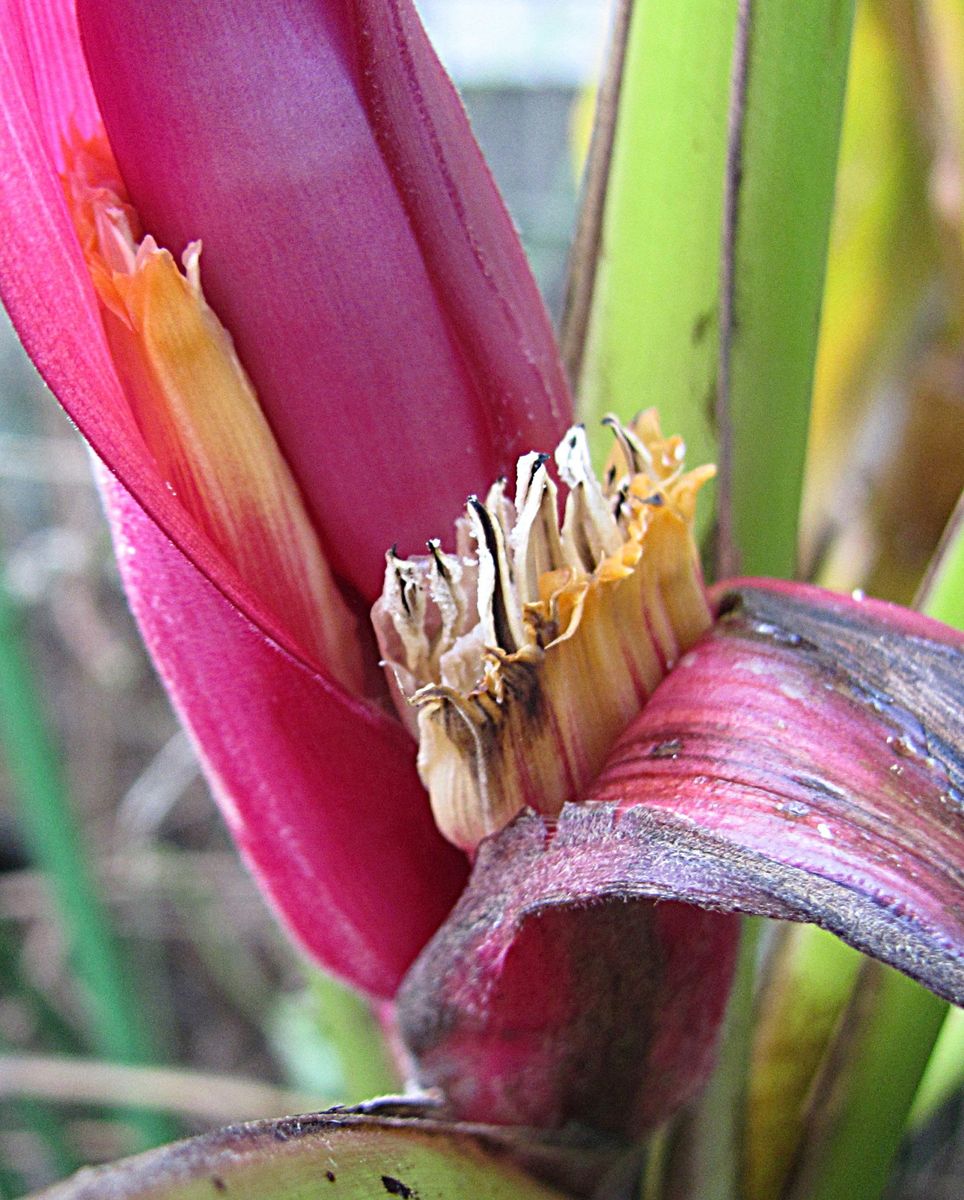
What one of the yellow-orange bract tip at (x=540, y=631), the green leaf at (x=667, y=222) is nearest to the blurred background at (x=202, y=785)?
the green leaf at (x=667, y=222)

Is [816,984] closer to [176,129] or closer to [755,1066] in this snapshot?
[755,1066]

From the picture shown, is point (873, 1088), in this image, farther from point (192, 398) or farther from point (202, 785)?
point (202, 785)

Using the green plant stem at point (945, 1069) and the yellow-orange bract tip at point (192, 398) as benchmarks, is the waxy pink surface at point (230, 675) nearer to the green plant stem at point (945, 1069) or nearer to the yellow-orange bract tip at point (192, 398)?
the yellow-orange bract tip at point (192, 398)

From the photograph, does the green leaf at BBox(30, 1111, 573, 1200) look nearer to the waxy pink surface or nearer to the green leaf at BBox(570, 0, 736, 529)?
the waxy pink surface

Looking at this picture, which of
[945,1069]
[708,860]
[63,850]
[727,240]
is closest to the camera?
[708,860]

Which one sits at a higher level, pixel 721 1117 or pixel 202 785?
pixel 721 1117

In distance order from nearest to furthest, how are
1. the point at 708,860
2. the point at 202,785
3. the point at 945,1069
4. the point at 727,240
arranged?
the point at 708,860 → the point at 727,240 → the point at 945,1069 → the point at 202,785

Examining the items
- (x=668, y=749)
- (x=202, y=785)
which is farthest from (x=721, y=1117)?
(x=202, y=785)

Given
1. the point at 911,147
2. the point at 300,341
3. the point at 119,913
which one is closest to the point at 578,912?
the point at 300,341
